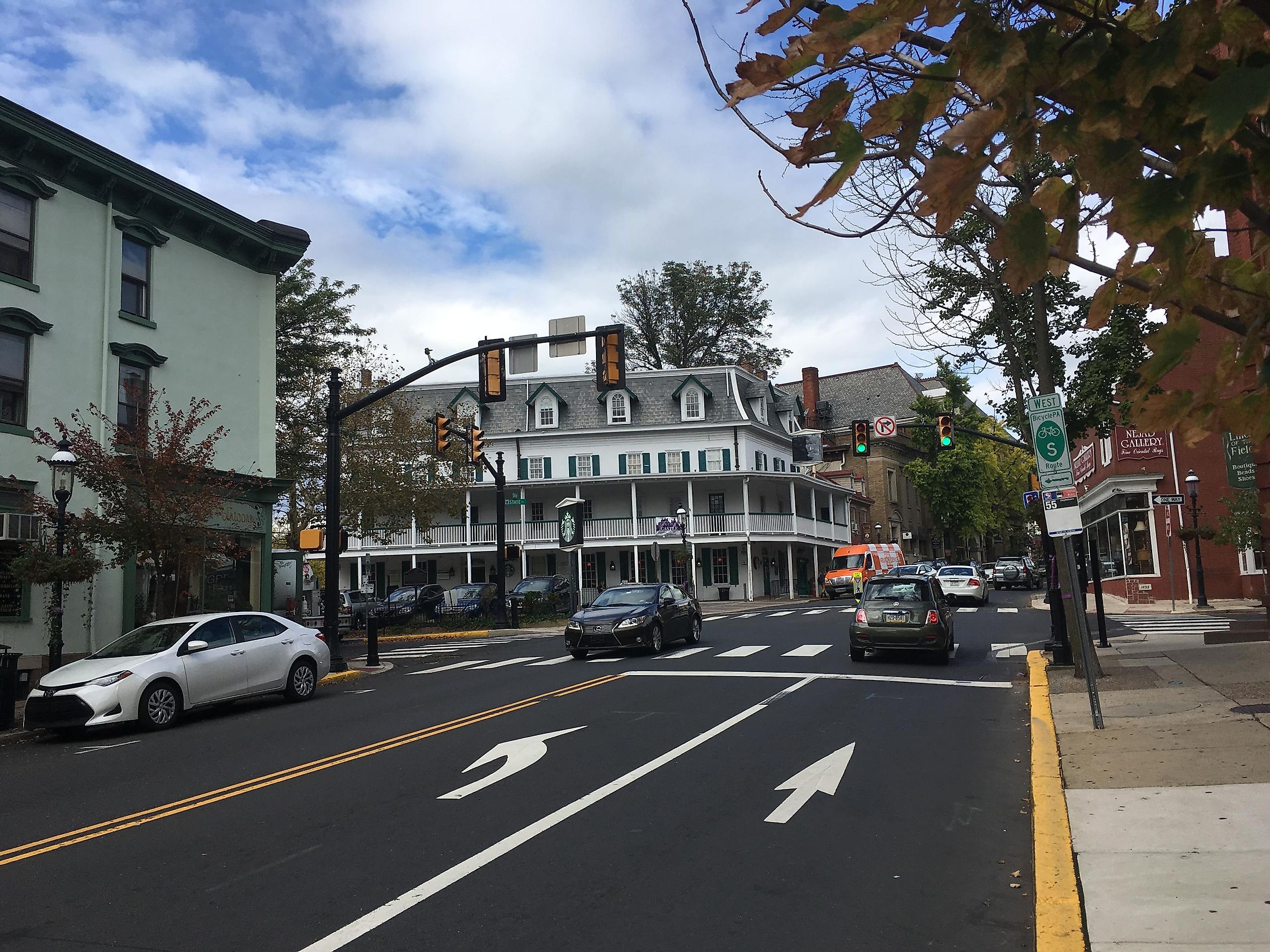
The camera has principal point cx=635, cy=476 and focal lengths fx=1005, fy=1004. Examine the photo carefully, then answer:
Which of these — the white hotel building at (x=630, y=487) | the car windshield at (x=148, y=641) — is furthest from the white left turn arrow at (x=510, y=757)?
the white hotel building at (x=630, y=487)

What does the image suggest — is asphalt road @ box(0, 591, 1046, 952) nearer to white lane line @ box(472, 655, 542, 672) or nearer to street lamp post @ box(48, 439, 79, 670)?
street lamp post @ box(48, 439, 79, 670)

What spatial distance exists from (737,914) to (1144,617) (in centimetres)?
2605

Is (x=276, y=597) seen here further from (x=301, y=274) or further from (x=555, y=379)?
(x=555, y=379)

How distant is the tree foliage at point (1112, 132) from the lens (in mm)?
2619

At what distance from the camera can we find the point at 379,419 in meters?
38.4

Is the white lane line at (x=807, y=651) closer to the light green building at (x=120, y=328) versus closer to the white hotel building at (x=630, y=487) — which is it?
the light green building at (x=120, y=328)

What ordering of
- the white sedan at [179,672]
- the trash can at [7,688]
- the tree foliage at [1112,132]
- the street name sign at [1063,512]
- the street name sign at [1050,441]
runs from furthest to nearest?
the trash can at [7,688] → the white sedan at [179,672] → the street name sign at [1050,441] → the street name sign at [1063,512] → the tree foliage at [1112,132]

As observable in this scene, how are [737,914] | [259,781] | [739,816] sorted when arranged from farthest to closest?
[259,781]
[739,816]
[737,914]

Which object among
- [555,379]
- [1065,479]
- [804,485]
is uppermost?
[555,379]

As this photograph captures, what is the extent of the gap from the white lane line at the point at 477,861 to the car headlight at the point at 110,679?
7583mm

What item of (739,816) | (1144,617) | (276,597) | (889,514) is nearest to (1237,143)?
(739,816)

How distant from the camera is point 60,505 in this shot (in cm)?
1597

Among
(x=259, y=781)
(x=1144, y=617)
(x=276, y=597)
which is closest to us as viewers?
(x=259, y=781)

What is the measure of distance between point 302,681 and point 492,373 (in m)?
6.16
